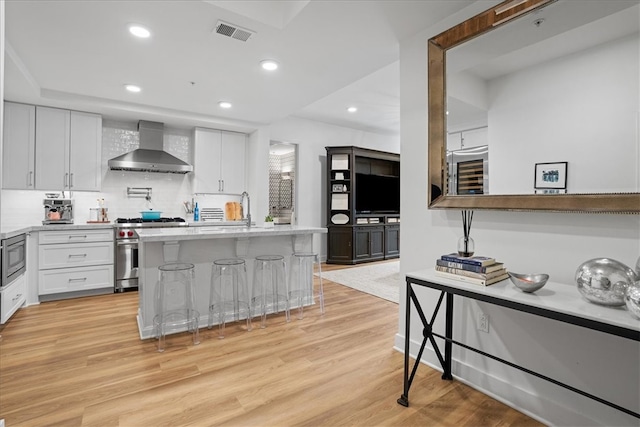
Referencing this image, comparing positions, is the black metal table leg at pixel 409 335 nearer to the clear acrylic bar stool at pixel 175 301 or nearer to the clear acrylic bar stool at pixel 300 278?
the clear acrylic bar stool at pixel 300 278

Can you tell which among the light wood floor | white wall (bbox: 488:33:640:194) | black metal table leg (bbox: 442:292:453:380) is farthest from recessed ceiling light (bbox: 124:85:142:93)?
black metal table leg (bbox: 442:292:453:380)

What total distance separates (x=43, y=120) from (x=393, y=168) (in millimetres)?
6179

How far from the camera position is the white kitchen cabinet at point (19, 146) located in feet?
13.2

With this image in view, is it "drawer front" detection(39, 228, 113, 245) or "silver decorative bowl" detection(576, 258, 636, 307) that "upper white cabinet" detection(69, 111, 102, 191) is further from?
"silver decorative bowl" detection(576, 258, 636, 307)

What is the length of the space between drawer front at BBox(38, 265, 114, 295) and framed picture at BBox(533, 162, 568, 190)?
479cm

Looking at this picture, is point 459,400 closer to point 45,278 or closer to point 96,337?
point 96,337

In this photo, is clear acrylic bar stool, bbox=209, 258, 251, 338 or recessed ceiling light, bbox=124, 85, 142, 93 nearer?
clear acrylic bar stool, bbox=209, 258, 251, 338

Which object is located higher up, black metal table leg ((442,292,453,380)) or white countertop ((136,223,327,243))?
white countertop ((136,223,327,243))

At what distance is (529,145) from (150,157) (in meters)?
4.76

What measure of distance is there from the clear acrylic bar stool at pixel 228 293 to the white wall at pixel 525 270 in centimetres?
159

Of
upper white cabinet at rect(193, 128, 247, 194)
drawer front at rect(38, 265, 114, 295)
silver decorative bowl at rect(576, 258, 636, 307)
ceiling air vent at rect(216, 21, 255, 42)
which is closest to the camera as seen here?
silver decorative bowl at rect(576, 258, 636, 307)

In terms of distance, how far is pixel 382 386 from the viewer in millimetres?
2162

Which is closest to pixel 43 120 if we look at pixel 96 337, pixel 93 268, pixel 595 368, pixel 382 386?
pixel 93 268

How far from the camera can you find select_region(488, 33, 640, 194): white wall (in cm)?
155
